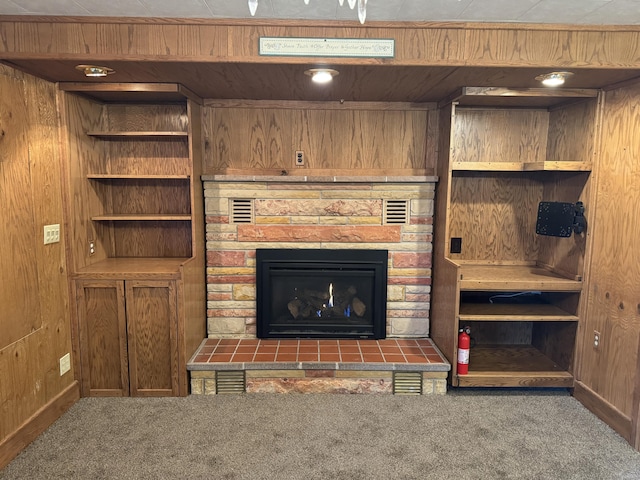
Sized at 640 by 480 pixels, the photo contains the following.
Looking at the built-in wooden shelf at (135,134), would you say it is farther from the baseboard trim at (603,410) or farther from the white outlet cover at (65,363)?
the baseboard trim at (603,410)

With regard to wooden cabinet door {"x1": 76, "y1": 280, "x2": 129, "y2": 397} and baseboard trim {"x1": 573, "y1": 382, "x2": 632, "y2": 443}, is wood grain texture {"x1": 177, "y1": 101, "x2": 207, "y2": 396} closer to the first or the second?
wooden cabinet door {"x1": 76, "y1": 280, "x2": 129, "y2": 397}

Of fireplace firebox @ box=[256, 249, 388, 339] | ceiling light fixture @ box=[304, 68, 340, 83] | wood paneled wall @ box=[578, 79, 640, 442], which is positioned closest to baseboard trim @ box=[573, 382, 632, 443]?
wood paneled wall @ box=[578, 79, 640, 442]

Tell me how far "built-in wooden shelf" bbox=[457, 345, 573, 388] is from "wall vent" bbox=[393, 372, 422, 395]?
29cm

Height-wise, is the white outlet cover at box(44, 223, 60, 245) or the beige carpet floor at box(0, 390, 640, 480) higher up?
the white outlet cover at box(44, 223, 60, 245)

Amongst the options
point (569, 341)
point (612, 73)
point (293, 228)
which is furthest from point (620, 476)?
point (293, 228)

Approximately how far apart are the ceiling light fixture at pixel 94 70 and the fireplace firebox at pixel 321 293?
1582 millimetres

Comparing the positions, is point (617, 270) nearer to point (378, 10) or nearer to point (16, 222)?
point (378, 10)

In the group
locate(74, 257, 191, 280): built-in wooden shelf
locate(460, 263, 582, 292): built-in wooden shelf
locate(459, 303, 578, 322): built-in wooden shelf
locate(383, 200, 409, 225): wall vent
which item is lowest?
locate(459, 303, 578, 322): built-in wooden shelf

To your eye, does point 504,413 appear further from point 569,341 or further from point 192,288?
point 192,288

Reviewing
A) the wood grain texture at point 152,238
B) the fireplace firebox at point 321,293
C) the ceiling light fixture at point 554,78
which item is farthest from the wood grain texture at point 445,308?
the wood grain texture at point 152,238

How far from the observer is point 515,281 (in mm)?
2863

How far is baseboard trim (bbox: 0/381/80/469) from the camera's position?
223 cm

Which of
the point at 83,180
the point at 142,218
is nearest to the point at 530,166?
the point at 142,218

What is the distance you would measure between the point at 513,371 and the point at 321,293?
1.54m
